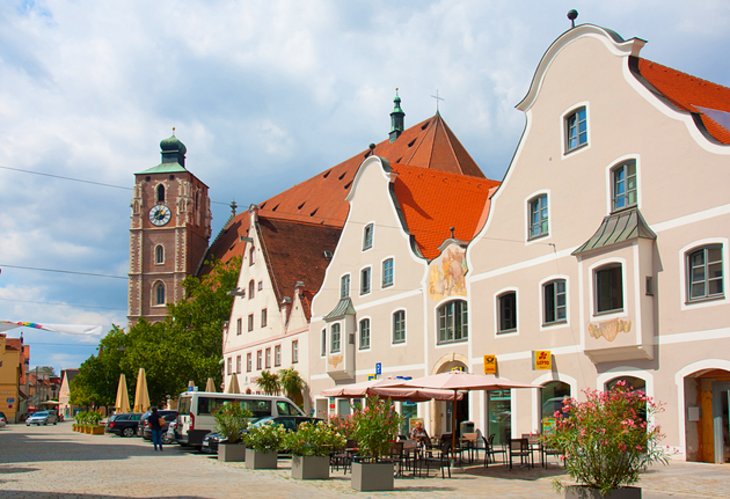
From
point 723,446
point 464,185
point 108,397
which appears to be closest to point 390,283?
point 464,185

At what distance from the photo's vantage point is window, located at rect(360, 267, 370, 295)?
36.8 m

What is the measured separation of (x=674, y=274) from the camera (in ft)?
68.6

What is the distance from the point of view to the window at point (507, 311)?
27.0 metres

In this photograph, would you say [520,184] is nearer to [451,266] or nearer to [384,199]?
[451,266]

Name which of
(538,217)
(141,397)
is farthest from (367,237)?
(141,397)

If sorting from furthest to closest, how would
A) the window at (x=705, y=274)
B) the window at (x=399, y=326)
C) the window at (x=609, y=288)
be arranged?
the window at (x=399, y=326) → the window at (x=609, y=288) → the window at (x=705, y=274)

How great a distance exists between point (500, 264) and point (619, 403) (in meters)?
15.8

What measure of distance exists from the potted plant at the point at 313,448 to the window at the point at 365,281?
18.7 meters

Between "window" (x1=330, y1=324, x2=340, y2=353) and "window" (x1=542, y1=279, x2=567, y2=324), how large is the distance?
14393mm

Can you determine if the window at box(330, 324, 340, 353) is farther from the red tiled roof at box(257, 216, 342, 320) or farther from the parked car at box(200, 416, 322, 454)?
the parked car at box(200, 416, 322, 454)

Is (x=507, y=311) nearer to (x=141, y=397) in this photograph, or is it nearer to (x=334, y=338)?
(x=334, y=338)

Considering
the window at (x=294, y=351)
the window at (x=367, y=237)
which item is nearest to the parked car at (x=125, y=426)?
the window at (x=294, y=351)

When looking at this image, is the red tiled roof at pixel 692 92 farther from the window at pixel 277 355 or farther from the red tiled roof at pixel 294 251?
the window at pixel 277 355

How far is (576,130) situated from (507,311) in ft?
19.6
